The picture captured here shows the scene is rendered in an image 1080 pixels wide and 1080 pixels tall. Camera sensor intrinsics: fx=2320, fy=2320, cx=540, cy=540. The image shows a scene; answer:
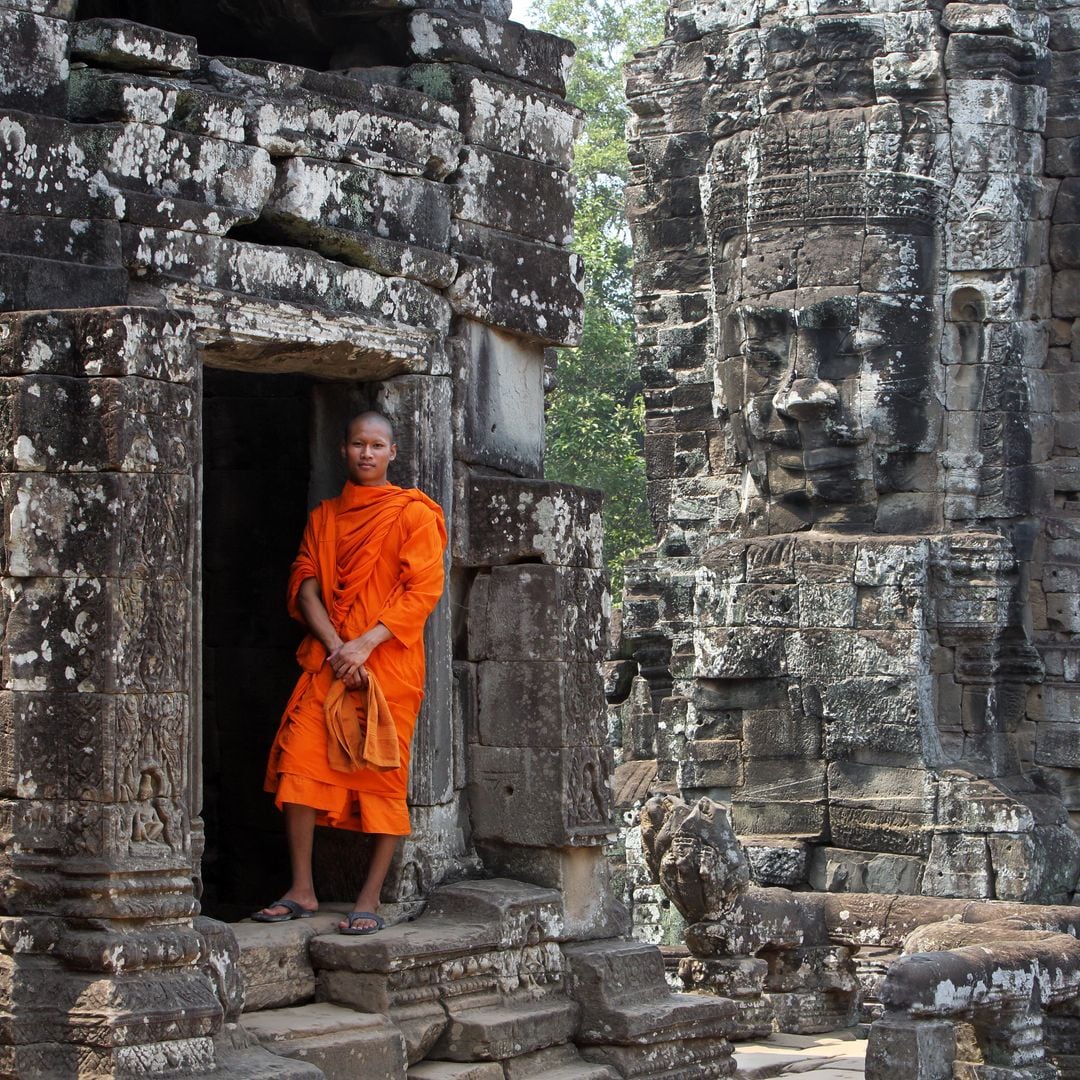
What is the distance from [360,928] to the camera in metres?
7.73

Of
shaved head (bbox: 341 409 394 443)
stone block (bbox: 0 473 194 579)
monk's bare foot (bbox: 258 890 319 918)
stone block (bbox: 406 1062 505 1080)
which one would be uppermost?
shaved head (bbox: 341 409 394 443)

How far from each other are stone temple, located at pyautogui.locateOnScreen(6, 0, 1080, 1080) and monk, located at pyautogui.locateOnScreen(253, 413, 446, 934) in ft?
0.76

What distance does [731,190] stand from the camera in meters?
13.4

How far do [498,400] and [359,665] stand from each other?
1.40 m

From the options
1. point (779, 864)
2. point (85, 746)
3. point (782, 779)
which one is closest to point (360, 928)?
point (85, 746)

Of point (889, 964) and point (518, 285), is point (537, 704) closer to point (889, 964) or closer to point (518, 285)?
point (518, 285)

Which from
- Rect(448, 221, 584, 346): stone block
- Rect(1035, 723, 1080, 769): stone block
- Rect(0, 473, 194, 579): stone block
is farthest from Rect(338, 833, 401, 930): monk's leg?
Rect(1035, 723, 1080, 769): stone block

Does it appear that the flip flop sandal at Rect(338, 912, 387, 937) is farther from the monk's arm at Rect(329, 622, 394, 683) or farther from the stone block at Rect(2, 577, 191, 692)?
the stone block at Rect(2, 577, 191, 692)

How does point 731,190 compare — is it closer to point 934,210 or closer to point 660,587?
point 934,210

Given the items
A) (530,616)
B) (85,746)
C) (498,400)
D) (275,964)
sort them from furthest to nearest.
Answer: (498,400) < (530,616) < (275,964) < (85,746)

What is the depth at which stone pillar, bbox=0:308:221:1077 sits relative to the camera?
6.57m

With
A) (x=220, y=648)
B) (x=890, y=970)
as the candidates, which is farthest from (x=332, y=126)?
(x=890, y=970)

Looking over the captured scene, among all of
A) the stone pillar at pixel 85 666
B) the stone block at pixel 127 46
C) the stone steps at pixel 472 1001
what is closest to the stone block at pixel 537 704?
the stone steps at pixel 472 1001

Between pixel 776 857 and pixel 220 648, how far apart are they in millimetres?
4524
